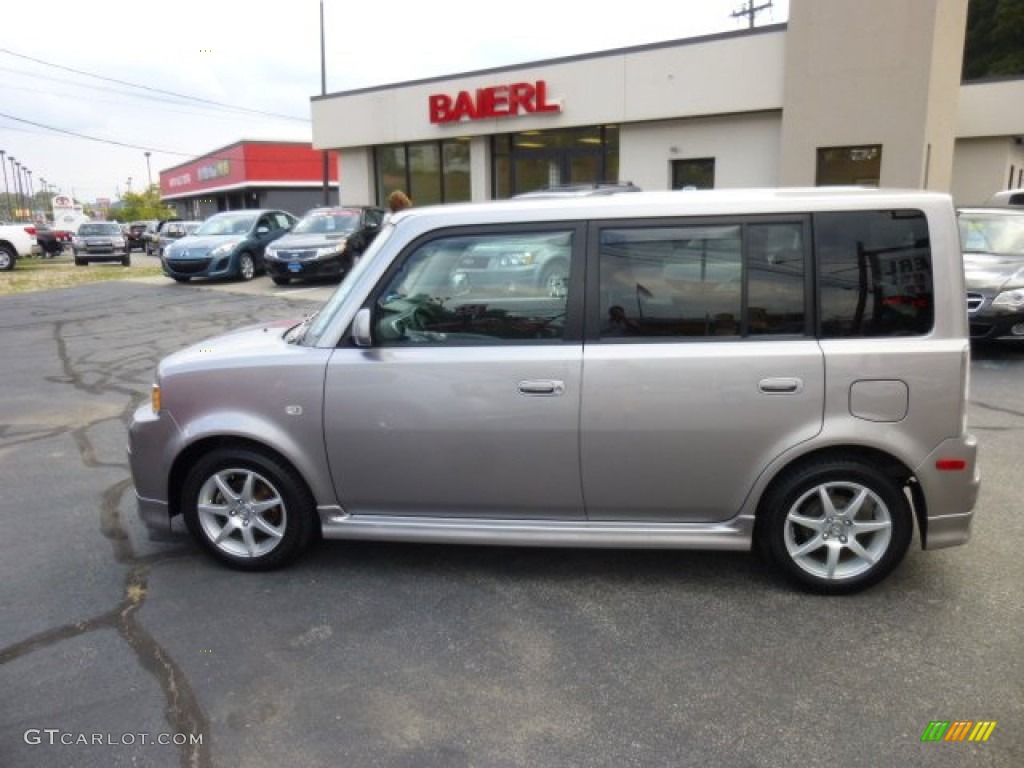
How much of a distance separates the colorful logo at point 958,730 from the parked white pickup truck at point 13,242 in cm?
2828

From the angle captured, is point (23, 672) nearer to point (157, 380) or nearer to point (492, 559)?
point (157, 380)

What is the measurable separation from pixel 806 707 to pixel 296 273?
15148mm

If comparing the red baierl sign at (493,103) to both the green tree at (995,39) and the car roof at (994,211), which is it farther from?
the green tree at (995,39)

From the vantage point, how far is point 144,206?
350 ft

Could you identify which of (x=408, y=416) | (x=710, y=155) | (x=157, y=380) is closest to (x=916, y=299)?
(x=408, y=416)

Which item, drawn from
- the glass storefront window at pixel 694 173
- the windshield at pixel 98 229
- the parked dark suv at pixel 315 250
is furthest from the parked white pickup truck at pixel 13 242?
the glass storefront window at pixel 694 173

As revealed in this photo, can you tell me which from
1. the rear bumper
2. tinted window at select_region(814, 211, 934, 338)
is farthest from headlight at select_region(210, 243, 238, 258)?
the rear bumper

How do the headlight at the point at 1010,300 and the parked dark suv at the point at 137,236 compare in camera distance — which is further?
the parked dark suv at the point at 137,236

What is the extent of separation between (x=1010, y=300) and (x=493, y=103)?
48.1 feet

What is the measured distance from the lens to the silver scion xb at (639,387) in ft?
11.3

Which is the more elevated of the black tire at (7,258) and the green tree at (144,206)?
the green tree at (144,206)

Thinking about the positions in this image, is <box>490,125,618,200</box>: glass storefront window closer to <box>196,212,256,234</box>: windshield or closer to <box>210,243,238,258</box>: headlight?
<box>196,212,256,234</box>: windshield

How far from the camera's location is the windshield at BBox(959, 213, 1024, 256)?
977cm

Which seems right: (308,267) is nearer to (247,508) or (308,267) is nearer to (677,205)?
(247,508)
